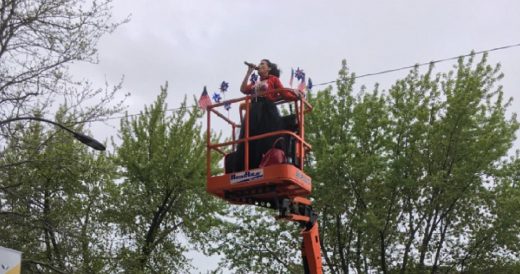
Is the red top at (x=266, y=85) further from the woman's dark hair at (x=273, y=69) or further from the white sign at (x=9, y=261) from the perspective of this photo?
the white sign at (x=9, y=261)

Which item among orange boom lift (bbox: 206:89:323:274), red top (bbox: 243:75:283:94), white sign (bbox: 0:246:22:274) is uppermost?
red top (bbox: 243:75:283:94)

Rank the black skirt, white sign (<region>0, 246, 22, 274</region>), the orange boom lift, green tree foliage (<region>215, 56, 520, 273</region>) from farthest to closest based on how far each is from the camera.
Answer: green tree foliage (<region>215, 56, 520, 273</region>) → the black skirt → the orange boom lift → white sign (<region>0, 246, 22, 274</region>)

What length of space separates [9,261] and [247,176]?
348 centimetres

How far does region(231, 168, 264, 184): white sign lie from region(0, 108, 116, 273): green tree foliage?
641cm

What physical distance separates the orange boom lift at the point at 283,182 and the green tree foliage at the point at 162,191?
38.5 ft

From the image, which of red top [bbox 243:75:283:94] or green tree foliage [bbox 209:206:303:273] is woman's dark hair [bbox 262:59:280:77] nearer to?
red top [bbox 243:75:283:94]

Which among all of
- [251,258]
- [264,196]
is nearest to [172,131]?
[251,258]

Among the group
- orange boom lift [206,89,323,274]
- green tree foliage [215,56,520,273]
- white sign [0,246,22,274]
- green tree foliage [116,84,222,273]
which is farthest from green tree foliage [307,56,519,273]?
white sign [0,246,22,274]

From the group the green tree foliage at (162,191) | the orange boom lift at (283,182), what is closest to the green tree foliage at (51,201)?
the green tree foliage at (162,191)

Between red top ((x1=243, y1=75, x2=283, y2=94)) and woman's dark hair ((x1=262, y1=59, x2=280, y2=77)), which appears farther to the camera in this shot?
woman's dark hair ((x1=262, y1=59, x2=280, y2=77))

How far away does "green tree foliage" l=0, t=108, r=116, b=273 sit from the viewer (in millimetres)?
15328

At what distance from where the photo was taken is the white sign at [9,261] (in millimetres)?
8148

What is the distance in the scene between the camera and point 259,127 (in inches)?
404

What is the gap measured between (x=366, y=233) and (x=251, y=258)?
409cm
